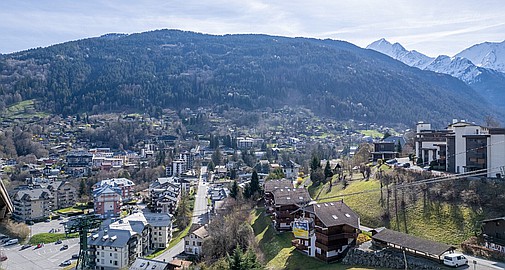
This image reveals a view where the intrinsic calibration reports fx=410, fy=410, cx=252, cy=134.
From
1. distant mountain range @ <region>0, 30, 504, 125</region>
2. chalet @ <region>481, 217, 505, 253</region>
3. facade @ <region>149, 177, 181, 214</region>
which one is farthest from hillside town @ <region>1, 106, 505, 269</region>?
distant mountain range @ <region>0, 30, 504, 125</region>

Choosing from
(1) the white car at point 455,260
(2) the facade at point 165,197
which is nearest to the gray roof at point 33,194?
(2) the facade at point 165,197

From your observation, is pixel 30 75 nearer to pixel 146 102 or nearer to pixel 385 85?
pixel 146 102

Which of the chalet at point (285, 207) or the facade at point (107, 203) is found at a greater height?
the chalet at point (285, 207)

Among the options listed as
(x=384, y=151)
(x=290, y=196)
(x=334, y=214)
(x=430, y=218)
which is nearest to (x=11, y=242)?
(x=290, y=196)

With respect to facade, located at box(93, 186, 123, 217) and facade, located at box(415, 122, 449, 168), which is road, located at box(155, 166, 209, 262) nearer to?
facade, located at box(93, 186, 123, 217)

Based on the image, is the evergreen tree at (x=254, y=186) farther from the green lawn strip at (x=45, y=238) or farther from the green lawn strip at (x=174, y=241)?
the green lawn strip at (x=45, y=238)
